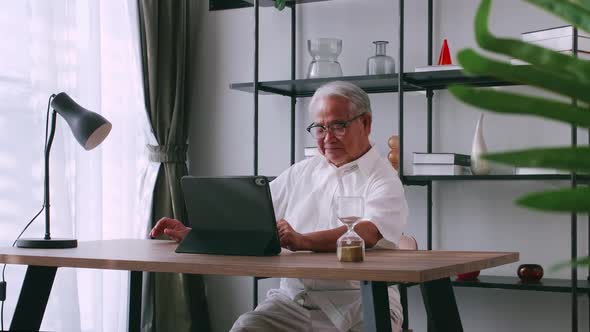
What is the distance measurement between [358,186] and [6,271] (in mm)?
1548

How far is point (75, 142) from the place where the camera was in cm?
351

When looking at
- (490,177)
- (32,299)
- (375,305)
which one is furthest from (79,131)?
(490,177)

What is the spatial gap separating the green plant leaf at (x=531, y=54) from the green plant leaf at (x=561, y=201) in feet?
0.12

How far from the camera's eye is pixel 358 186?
2607mm

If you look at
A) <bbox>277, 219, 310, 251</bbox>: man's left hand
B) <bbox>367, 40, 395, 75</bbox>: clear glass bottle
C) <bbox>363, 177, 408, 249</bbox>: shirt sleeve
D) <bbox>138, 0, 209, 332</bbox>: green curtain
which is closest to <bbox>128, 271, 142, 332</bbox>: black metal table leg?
<bbox>277, 219, 310, 251</bbox>: man's left hand

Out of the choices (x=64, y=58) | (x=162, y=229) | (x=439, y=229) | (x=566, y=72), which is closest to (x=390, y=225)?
(x=162, y=229)

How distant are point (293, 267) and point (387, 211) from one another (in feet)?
2.21

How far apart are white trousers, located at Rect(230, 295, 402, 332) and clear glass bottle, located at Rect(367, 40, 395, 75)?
58.1 inches

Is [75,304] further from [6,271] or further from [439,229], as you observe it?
[439,229]

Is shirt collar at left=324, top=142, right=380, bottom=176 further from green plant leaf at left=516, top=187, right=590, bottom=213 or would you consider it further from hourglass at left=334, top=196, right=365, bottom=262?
green plant leaf at left=516, top=187, right=590, bottom=213

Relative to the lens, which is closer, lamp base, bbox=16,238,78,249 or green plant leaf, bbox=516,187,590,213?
green plant leaf, bbox=516,187,590,213

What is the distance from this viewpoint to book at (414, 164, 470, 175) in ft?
11.3

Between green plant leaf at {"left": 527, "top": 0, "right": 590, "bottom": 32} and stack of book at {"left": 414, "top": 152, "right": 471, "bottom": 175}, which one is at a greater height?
green plant leaf at {"left": 527, "top": 0, "right": 590, "bottom": 32}

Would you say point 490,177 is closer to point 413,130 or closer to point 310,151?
point 413,130
